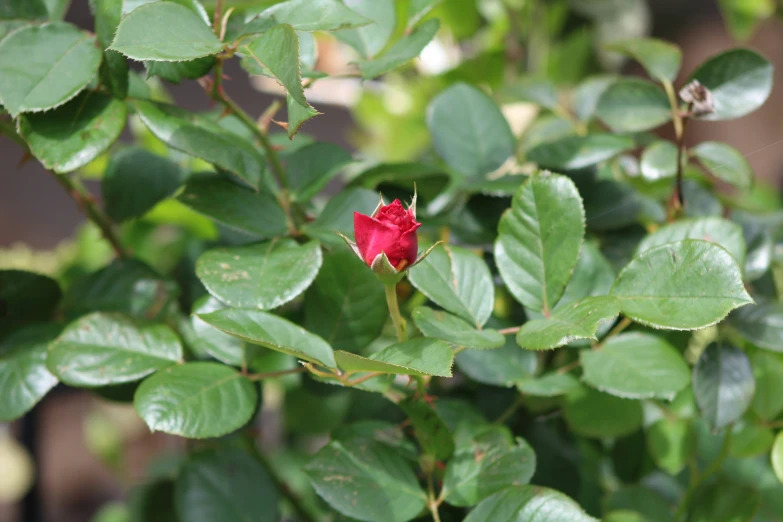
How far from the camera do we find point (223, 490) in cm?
43

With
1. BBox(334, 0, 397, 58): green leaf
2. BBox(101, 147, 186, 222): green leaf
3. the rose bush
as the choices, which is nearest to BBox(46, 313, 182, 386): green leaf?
the rose bush

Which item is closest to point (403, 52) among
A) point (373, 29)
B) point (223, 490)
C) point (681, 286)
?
point (373, 29)

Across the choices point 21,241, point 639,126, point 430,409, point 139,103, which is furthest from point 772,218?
point 21,241

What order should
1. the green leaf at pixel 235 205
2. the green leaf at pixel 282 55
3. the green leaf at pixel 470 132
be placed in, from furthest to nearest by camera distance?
1. the green leaf at pixel 470 132
2. the green leaf at pixel 235 205
3. the green leaf at pixel 282 55

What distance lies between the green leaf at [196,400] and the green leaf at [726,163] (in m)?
0.32

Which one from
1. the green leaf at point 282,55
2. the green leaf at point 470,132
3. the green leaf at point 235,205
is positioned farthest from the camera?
the green leaf at point 470,132

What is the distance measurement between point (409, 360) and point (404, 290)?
0.20 meters

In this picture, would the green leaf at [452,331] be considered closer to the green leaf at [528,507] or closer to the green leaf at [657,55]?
the green leaf at [528,507]

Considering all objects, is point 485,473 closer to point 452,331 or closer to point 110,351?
point 452,331

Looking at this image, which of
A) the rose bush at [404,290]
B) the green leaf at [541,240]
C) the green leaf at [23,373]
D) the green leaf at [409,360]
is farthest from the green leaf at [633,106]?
the green leaf at [23,373]

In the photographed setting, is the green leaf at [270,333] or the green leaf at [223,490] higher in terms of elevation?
the green leaf at [270,333]

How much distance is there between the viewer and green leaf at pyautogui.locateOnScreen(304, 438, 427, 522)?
0.31 meters

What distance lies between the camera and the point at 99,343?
1.17 ft

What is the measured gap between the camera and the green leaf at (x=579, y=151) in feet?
1.35
